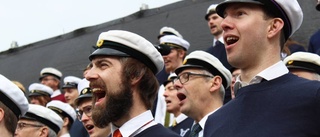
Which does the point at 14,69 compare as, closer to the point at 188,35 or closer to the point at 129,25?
the point at 129,25

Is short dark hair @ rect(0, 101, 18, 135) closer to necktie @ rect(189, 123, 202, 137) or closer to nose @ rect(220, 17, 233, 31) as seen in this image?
nose @ rect(220, 17, 233, 31)

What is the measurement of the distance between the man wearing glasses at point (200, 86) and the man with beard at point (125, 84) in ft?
3.71

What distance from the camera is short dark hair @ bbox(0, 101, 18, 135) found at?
3.71 metres

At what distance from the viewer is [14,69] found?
12.2 m

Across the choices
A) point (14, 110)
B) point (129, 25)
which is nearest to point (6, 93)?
point (14, 110)

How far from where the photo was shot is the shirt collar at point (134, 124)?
12.3 ft

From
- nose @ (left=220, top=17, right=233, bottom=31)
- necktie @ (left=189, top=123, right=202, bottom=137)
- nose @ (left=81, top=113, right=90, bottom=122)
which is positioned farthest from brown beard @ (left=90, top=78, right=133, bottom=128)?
nose @ (left=81, top=113, right=90, bottom=122)

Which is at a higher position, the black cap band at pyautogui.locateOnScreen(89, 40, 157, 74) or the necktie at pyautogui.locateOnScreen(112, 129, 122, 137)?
the black cap band at pyautogui.locateOnScreen(89, 40, 157, 74)

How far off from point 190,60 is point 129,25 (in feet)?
16.2

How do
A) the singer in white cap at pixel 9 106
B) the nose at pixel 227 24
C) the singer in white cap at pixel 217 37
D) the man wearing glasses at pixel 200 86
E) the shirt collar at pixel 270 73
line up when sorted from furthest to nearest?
the singer in white cap at pixel 217 37
the man wearing glasses at pixel 200 86
the singer in white cap at pixel 9 106
the nose at pixel 227 24
the shirt collar at pixel 270 73

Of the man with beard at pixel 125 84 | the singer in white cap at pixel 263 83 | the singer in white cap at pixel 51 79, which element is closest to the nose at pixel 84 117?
the man with beard at pixel 125 84

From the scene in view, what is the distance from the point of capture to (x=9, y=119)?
3736 mm

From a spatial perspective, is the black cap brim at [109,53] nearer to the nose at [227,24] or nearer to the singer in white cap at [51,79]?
the nose at [227,24]

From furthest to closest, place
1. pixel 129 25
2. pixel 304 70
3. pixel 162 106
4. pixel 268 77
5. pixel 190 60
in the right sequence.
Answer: pixel 129 25, pixel 162 106, pixel 190 60, pixel 304 70, pixel 268 77
